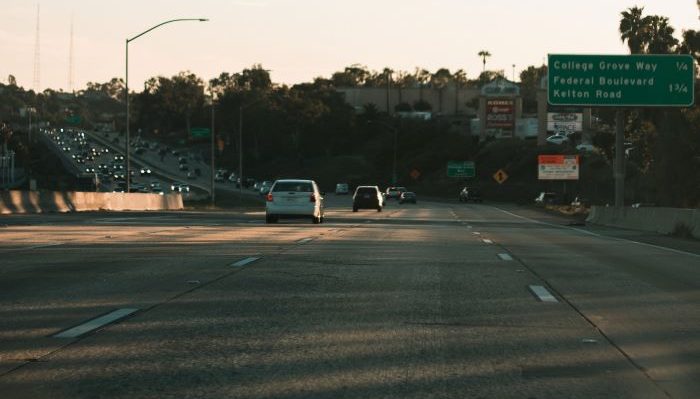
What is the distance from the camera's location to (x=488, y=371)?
8250mm

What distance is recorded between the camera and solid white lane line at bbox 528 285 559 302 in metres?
13.1

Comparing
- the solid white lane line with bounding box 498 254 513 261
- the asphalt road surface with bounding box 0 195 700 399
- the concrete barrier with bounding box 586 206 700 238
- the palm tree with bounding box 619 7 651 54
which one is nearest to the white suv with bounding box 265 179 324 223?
the concrete barrier with bounding box 586 206 700 238

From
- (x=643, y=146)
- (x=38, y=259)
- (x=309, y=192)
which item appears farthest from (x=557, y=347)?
(x=643, y=146)

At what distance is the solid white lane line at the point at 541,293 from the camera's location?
515 inches

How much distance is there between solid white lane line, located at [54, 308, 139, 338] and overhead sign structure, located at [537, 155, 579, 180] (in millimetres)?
90723

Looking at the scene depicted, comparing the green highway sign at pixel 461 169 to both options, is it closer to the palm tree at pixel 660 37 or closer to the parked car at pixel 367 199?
the palm tree at pixel 660 37

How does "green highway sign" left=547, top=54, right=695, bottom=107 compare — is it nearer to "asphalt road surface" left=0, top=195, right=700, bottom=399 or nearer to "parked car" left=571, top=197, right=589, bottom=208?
"asphalt road surface" left=0, top=195, right=700, bottom=399

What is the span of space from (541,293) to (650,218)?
2597cm

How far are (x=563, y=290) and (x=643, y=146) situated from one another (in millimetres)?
77281

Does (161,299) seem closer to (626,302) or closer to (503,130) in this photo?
(626,302)

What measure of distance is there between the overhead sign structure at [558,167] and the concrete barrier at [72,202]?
48296 millimetres

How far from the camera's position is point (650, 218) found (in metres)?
38.4

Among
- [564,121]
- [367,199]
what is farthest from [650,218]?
[564,121]

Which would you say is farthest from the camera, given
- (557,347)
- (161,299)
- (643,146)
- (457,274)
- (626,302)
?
(643,146)
